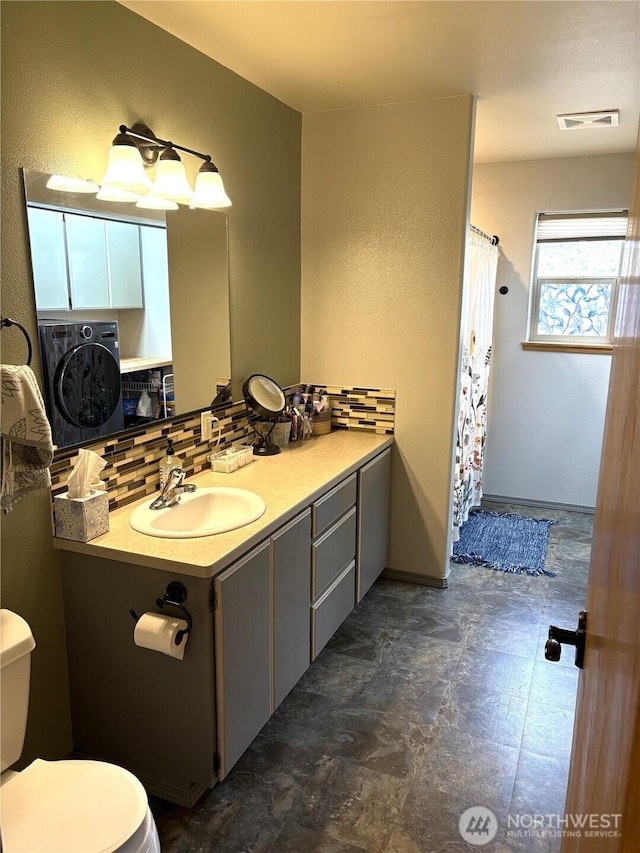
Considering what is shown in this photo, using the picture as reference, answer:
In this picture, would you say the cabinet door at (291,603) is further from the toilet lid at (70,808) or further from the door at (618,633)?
the door at (618,633)

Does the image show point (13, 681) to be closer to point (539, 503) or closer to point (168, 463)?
point (168, 463)

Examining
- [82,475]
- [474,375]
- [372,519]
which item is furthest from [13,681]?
[474,375]

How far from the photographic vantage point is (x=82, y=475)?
1.88 metres

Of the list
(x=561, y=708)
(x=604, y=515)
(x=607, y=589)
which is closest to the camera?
(x=607, y=589)

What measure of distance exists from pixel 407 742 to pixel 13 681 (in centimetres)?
139

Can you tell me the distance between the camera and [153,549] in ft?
6.01

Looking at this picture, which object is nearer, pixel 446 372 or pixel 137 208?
pixel 137 208

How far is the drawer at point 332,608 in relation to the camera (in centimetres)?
250

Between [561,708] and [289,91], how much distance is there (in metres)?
2.94

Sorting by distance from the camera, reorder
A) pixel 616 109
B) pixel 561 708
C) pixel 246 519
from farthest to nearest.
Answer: pixel 616 109 → pixel 561 708 → pixel 246 519

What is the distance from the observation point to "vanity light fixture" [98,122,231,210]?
6.37ft

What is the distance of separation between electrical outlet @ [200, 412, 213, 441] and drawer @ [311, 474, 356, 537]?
0.58 metres

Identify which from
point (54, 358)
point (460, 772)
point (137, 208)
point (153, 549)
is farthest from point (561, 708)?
point (137, 208)

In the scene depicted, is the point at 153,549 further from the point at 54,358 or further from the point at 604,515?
the point at 604,515
